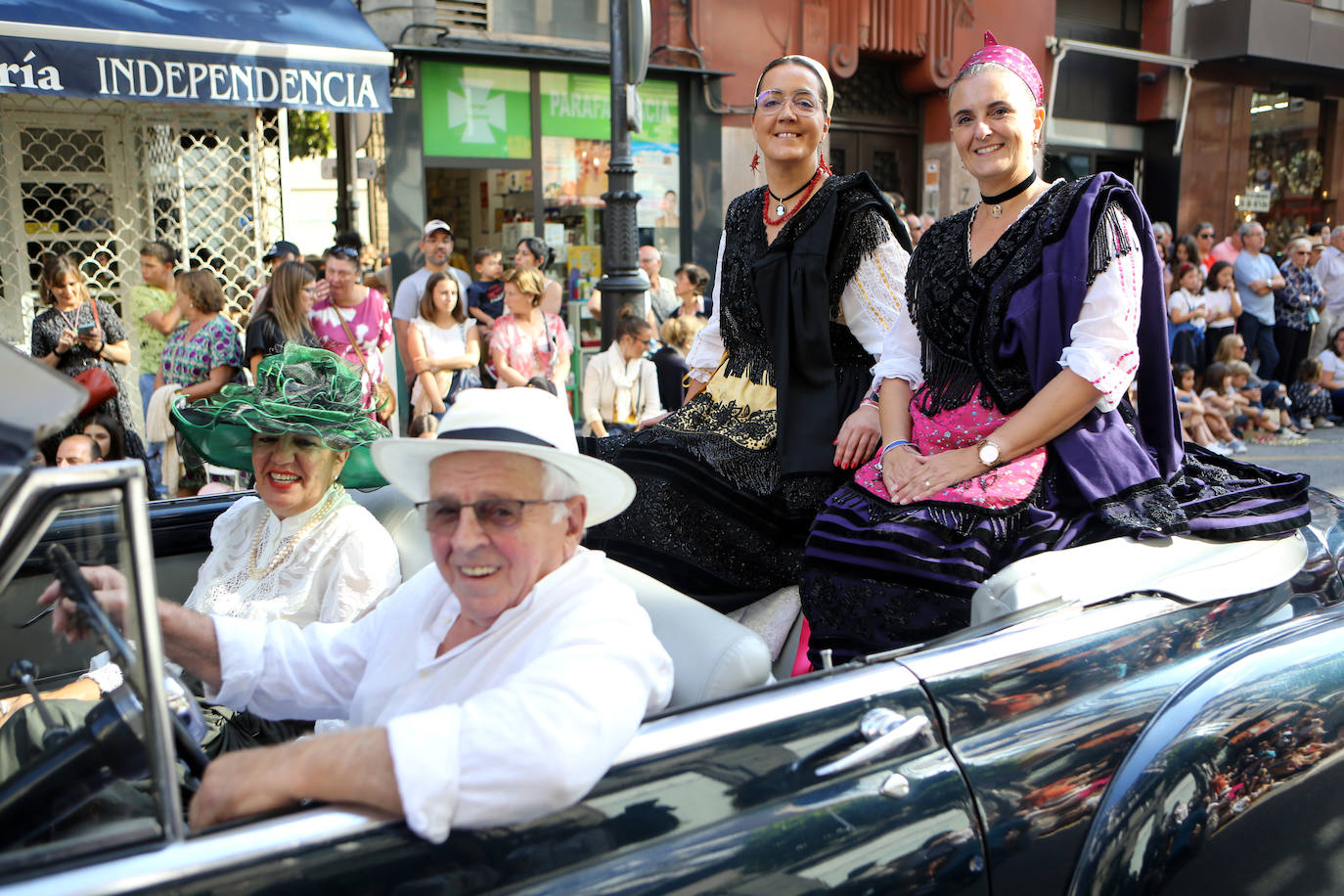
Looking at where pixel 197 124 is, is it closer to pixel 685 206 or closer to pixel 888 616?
pixel 685 206

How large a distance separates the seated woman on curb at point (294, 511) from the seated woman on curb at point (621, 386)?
4.14 meters

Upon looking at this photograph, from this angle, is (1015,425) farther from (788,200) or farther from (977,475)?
(788,200)

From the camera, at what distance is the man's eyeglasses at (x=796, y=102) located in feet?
9.98

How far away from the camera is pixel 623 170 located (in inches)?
282

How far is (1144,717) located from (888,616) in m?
0.60

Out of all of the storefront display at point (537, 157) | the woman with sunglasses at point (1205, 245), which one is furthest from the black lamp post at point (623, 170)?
the woman with sunglasses at point (1205, 245)

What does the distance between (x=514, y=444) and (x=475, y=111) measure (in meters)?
9.29

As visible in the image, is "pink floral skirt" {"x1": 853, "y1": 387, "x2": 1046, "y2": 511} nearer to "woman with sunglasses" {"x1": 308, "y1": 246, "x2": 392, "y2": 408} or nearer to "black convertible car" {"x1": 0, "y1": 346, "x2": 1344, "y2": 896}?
"black convertible car" {"x1": 0, "y1": 346, "x2": 1344, "y2": 896}

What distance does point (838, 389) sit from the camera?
3.10 meters

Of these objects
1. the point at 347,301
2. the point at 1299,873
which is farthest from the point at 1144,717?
the point at 347,301

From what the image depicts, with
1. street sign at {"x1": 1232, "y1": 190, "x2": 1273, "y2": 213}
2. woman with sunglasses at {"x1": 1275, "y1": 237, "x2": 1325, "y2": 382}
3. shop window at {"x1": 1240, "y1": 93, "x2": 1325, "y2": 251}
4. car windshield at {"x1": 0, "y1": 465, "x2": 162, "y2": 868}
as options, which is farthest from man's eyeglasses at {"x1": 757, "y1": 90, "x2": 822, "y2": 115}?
shop window at {"x1": 1240, "y1": 93, "x2": 1325, "y2": 251}

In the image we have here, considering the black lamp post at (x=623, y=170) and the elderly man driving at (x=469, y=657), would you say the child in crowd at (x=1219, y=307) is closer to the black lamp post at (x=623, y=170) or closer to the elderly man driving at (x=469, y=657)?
the black lamp post at (x=623, y=170)

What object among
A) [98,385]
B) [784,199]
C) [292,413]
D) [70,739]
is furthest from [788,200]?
[98,385]

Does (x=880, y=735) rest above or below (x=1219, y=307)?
below
